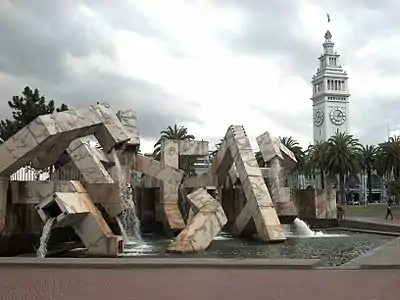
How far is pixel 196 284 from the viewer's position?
877 cm

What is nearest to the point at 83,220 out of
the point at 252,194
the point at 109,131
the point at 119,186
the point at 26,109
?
the point at 119,186

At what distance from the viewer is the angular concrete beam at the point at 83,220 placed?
14258mm

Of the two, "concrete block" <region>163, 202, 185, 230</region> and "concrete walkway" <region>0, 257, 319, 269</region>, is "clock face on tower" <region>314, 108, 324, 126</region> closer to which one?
"concrete block" <region>163, 202, 185, 230</region>

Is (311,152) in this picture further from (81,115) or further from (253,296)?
(253,296)

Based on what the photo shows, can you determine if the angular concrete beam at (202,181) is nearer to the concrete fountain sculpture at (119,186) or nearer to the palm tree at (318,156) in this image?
the concrete fountain sculpture at (119,186)

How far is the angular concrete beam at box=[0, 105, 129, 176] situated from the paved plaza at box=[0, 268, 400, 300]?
6.21 m

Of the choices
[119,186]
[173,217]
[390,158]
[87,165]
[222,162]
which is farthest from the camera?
[390,158]

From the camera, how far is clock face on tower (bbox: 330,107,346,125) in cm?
14700

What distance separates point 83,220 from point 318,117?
143 metres

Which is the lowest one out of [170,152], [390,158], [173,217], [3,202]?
[173,217]

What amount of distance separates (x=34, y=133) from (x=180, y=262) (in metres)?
7.65

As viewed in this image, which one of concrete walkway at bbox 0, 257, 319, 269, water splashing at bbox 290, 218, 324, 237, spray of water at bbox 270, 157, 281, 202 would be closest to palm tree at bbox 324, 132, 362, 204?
spray of water at bbox 270, 157, 281, 202

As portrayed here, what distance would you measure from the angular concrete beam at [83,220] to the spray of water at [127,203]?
3582mm

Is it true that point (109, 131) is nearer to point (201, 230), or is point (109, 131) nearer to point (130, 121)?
point (201, 230)
